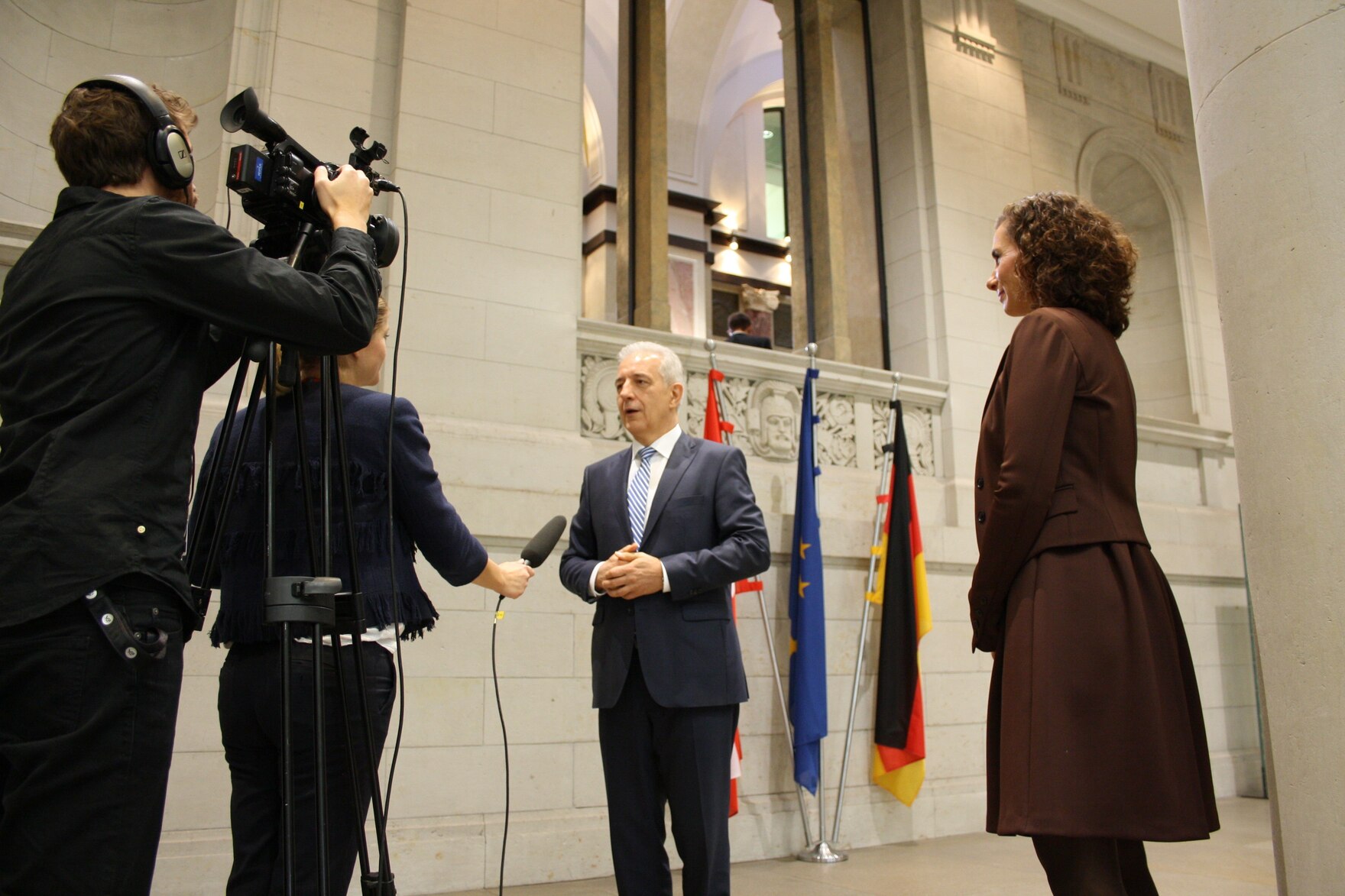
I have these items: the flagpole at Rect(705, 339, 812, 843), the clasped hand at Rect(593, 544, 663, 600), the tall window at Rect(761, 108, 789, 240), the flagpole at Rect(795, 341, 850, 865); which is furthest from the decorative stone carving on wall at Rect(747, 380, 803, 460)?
the tall window at Rect(761, 108, 789, 240)

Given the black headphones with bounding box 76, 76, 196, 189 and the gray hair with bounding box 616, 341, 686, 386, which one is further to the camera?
the gray hair with bounding box 616, 341, 686, 386

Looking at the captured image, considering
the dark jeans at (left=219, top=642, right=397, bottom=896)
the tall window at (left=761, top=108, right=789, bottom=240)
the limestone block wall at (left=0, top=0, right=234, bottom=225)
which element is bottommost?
the dark jeans at (left=219, top=642, right=397, bottom=896)

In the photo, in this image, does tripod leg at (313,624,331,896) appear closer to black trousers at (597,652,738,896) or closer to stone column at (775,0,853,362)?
black trousers at (597,652,738,896)

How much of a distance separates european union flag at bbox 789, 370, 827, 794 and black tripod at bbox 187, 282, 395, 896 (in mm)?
3229

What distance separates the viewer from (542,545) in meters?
2.17

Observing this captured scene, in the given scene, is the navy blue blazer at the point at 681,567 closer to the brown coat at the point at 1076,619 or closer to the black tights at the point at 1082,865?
the brown coat at the point at 1076,619

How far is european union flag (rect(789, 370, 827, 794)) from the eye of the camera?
464 centimetres

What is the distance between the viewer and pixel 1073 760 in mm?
1697

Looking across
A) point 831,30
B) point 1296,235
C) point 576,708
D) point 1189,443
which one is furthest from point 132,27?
point 1189,443

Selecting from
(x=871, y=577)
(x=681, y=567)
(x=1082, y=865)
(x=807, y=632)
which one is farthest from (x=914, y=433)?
(x=1082, y=865)

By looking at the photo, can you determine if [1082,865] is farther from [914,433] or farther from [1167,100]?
[1167,100]

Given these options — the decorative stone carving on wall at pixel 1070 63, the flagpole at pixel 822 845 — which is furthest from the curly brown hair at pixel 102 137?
the decorative stone carving on wall at pixel 1070 63

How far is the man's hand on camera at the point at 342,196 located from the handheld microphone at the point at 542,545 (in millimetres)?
755

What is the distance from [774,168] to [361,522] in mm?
11943
